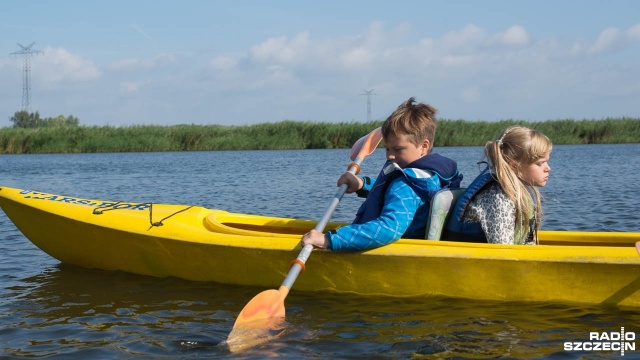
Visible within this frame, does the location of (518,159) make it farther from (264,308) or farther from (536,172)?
(264,308)

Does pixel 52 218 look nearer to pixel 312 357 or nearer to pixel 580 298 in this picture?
pixel 312 357

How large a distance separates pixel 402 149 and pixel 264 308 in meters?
1.19

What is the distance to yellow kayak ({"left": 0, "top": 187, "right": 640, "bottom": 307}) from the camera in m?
4.23

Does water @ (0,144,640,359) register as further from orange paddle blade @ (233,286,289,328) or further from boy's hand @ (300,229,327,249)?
boy's hand @ (300,229,327,249)

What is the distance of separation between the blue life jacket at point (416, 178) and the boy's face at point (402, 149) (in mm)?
40

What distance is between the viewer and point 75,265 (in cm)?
605

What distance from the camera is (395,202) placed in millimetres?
4312

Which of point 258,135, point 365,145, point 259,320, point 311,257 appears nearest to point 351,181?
point 311,257

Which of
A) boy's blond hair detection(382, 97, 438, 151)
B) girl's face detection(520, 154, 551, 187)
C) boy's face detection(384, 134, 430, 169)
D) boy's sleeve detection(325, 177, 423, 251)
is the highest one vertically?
boy's blond hair detection(382, 97, 438, 151)

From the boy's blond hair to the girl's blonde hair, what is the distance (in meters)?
0.36

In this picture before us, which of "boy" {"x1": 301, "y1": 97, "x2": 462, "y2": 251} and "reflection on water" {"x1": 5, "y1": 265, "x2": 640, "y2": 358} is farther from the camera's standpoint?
"boy" {"x1": 301, "y1": 97, "x2": 462, "y2": 251}

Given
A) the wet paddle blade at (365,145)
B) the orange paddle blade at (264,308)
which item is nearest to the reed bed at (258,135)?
the wet paddle blade at (365,145)

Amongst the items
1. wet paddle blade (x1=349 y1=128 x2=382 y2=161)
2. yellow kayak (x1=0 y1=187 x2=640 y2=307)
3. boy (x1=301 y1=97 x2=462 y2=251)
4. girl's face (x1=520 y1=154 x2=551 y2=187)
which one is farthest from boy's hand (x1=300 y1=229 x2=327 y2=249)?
wet paddle blade (x1=349 y1=128 x2=382 y2=161)

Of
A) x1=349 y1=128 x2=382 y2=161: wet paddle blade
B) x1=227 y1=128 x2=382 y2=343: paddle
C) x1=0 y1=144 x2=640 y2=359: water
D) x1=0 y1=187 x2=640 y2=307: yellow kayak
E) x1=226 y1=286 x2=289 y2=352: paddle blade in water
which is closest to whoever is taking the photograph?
x1=0 y1=144 x2=640 y2=359: water
